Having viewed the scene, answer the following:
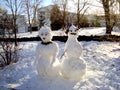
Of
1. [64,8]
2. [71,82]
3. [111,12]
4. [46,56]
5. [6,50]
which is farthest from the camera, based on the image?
[64,8]

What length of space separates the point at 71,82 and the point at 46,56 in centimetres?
114

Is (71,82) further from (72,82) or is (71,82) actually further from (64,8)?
(64,8)

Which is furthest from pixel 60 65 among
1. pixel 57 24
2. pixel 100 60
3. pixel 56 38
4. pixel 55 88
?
pixel 57 24

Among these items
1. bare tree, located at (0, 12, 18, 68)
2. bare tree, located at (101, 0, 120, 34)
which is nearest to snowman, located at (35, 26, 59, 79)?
bare tree, located at (0, 12, 18, 68)

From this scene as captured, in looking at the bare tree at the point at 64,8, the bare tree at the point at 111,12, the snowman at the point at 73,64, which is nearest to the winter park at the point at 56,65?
the snowman at the point at 73,64

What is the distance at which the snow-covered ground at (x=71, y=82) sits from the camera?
8.31 metres

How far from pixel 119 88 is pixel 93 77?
0.93 meters

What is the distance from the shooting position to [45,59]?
8523mm

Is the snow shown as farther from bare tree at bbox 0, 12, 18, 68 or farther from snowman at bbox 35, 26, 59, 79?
bare tree at bbox 0, 12, 18, 68

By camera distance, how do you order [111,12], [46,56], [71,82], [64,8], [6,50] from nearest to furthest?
1. [71,82]
2. [46,56]
3. [6,50]
4. [111,12]
5. [64,8]

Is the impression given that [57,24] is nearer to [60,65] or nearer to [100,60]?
[100,60]

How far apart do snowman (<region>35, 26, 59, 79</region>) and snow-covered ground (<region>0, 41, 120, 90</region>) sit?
0.26m

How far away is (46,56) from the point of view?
336 inches

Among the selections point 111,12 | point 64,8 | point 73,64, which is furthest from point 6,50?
point 64,8
